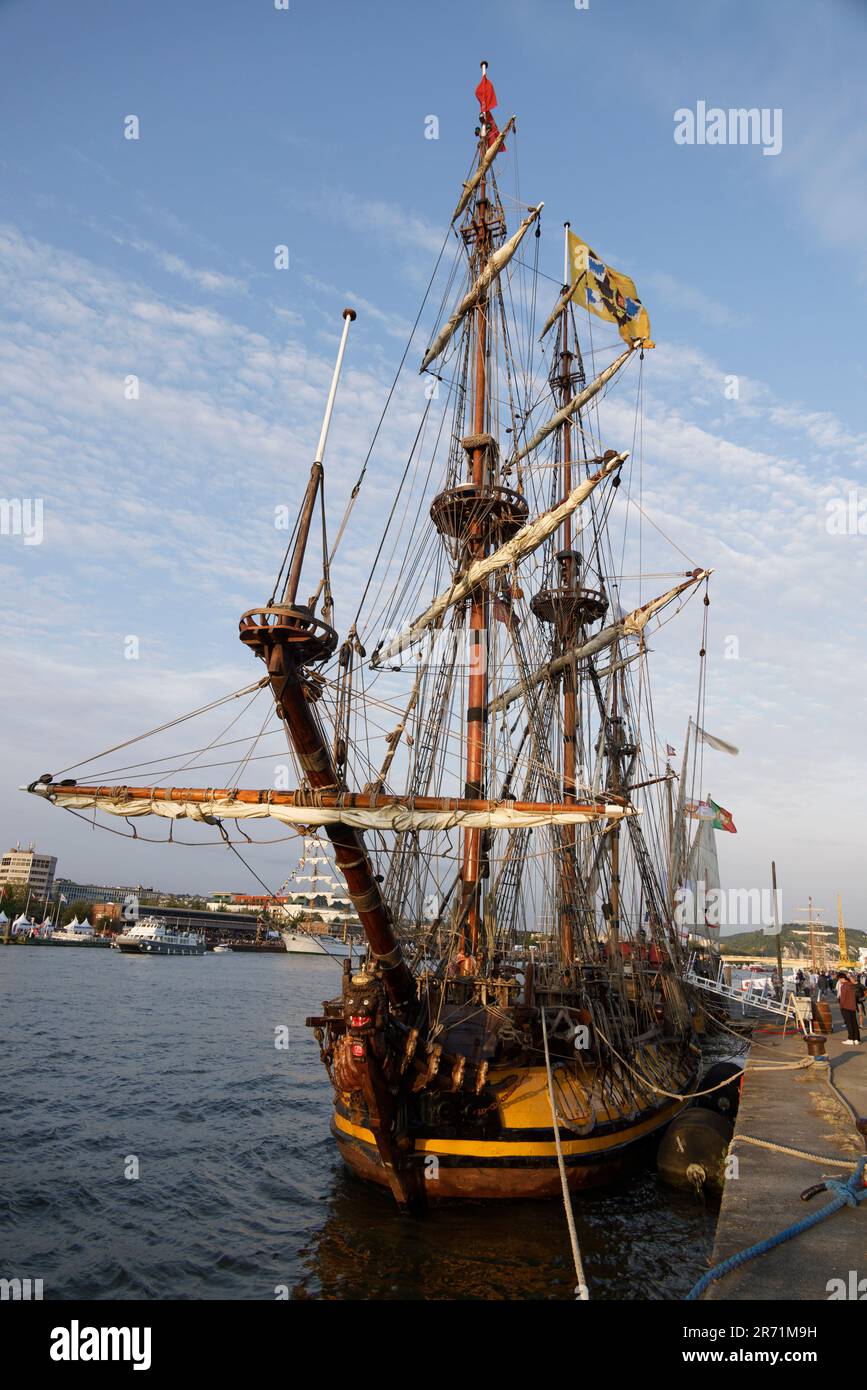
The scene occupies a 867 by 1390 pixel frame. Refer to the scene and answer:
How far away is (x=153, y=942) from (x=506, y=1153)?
100015 millimetres

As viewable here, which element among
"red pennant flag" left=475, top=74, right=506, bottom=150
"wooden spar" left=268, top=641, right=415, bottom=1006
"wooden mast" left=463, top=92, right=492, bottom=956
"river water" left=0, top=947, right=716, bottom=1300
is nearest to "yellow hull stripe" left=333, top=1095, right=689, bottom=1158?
"river water" left=0, top=947, right=716, bottom=1300

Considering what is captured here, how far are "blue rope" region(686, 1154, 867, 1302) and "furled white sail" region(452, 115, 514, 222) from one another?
28653 millimetres

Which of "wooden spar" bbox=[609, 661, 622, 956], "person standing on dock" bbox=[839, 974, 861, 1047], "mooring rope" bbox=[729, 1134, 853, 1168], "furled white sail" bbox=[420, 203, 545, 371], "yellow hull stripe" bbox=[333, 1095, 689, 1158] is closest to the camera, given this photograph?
"mooring rope" bbox=[729, 1134, 853, 1168]

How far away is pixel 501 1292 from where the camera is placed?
34.5ft

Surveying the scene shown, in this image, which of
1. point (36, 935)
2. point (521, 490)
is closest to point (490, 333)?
point (521, 490)

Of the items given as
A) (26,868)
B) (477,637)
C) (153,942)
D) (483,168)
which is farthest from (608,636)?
(26,868)

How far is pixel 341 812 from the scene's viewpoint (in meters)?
11.9

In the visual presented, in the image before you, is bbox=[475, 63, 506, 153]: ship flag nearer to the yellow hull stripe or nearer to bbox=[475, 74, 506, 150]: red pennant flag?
bbox=[475, 74, 506, 150]: red pennant flag

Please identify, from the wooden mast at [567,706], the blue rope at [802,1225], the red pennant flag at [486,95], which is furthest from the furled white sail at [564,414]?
the blue rope at [802,1225]

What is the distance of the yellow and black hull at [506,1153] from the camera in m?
12.8

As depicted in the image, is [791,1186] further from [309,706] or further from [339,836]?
[309,706]

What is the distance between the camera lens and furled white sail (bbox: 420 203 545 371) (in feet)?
79.6

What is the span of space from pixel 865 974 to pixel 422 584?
43306 mm

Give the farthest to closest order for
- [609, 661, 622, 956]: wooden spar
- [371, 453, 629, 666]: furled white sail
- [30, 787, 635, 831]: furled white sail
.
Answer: [609, 661, 622, 956]: wooden spar, [371, 453, 629, 666]: furled white sail, [30, 787, 635, 831]: furled white sail
